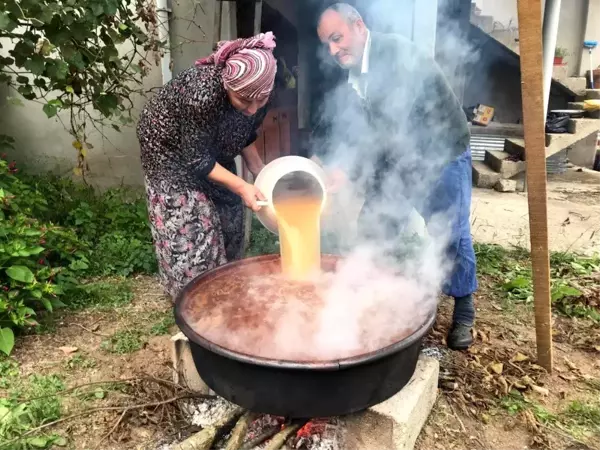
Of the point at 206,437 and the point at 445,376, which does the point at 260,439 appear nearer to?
the point at 206,437

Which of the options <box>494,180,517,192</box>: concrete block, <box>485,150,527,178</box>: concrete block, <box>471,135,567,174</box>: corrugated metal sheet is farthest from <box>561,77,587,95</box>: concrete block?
<box>494,180,517,192</box>: concrete block

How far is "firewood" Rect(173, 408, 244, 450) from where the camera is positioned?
2.16 metres

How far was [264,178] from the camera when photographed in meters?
2.70

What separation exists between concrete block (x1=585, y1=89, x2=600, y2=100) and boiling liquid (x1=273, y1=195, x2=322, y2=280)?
8.29 m

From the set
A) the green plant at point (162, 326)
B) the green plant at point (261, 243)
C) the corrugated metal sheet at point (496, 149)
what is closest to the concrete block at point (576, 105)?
the corrugated metal sheet at point (496, 149)

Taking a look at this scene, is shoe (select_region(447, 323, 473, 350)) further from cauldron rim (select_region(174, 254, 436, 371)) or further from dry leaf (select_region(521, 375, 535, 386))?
cauldron rim (select_region(174, 254, 436, 371))

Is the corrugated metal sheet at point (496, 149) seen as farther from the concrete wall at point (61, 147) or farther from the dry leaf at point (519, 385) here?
the dry leaf at point (519, 385)

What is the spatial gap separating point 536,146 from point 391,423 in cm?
149

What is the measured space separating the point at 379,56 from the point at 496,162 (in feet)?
17.9

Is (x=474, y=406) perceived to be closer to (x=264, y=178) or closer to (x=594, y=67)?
(x=264, y=178)

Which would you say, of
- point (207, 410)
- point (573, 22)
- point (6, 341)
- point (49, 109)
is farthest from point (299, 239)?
point (573, 22)

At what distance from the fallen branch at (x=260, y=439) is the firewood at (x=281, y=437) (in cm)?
9

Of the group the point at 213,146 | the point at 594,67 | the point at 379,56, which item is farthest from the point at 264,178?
the point at 594,67

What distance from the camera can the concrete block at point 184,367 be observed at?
2664mm
